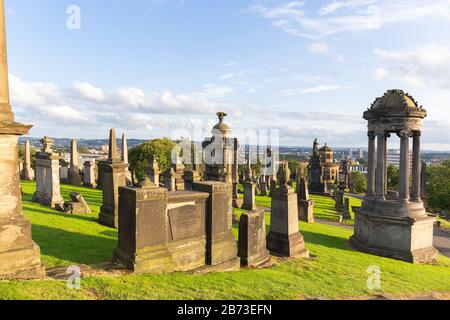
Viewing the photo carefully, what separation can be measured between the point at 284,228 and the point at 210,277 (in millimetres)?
4339

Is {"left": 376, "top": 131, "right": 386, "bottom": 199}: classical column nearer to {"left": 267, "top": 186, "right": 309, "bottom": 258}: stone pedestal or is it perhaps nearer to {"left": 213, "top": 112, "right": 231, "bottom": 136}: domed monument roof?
{"left": 267, "top": 186, "right": 309, "bottom": 258}: stone pedestal

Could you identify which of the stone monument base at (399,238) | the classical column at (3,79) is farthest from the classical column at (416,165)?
the classical column at (3,79)

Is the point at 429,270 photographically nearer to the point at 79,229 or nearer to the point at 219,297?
the point at 219,297

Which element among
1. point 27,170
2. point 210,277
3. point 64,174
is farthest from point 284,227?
point 27,170

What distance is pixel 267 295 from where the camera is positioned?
6.55 meters

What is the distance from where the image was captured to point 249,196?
20.3 m

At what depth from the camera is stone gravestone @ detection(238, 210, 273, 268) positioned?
891 cm

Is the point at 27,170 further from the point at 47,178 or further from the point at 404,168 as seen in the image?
the point at 404,168

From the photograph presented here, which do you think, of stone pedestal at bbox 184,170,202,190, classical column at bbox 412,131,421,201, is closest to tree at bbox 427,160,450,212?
classical column at bbox 412,131,421,201

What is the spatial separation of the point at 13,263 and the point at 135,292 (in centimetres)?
249

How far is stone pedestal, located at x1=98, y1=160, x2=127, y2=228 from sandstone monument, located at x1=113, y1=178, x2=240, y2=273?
402 cm

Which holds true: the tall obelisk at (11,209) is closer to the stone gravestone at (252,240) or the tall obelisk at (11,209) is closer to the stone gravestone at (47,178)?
the stone gravestone at (252,240)

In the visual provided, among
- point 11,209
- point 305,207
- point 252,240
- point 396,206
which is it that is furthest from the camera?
point 305,207

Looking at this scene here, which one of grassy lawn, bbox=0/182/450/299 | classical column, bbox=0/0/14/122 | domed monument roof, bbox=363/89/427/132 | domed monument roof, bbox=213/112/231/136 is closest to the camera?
grassy lawn, bbox=0/182/450/299
